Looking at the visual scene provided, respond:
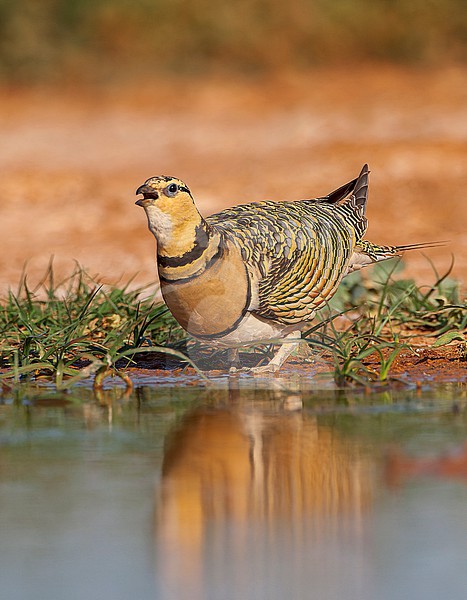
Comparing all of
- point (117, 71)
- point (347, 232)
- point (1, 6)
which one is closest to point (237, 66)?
point (117, 71)

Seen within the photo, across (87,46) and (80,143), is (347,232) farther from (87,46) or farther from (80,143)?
(87,46)

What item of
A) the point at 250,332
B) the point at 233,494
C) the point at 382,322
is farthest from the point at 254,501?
the point at 382,322

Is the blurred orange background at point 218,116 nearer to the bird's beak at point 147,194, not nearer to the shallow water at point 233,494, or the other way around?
the bird's beak at point 147,194

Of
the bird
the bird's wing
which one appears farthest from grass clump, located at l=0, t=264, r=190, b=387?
the bird's wing

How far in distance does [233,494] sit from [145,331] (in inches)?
109

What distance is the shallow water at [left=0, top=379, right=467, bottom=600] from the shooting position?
3.04 m

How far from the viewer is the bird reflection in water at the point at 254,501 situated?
3066mm

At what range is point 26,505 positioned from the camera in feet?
12.3

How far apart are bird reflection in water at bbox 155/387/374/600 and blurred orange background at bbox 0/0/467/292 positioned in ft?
13.3

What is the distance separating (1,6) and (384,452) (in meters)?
17.8

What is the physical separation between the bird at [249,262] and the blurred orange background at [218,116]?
2583 millimetres

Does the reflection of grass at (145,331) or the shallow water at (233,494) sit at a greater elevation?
the reflection of grass at (145,331)

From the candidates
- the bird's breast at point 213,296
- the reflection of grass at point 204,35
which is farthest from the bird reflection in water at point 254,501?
the reflection of grass at point 204,35

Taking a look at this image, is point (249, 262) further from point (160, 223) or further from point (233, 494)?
point (233, 494)
